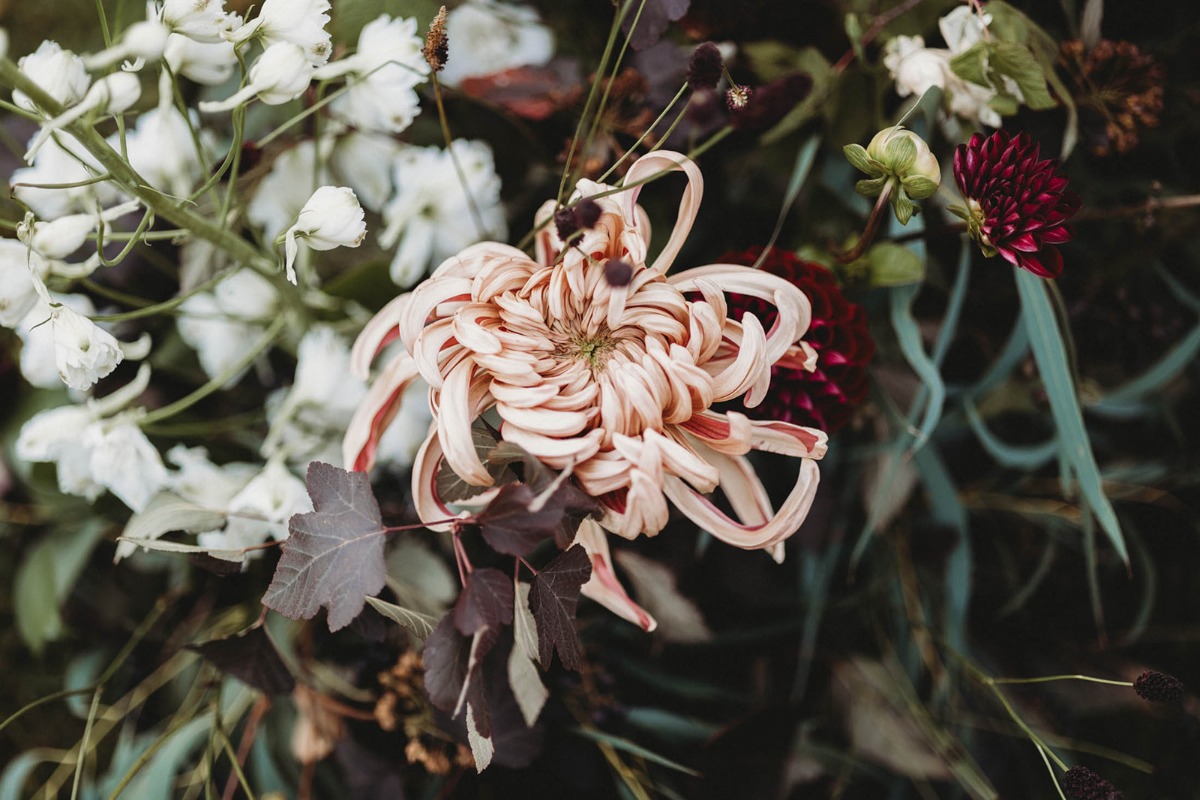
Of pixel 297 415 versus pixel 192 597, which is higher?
pixel 297 415

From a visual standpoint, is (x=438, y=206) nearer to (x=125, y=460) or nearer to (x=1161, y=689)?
(x=125, y=460)

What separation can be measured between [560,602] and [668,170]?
156 millimetres

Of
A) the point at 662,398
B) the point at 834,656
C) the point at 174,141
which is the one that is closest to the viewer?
the point at 662,398

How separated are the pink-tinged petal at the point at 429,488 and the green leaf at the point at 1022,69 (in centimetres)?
28

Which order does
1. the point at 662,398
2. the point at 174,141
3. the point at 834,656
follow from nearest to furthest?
the point at 662,398 < the point at 174,141 < the point at 834,656

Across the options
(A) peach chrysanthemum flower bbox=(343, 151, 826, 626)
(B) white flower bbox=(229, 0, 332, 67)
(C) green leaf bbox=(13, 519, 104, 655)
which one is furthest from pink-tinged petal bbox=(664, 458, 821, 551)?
(C) green leaf bbox=(13, 519, 104, 655)

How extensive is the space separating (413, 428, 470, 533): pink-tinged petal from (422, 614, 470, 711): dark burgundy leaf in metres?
0.03

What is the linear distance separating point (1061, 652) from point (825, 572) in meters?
0.20

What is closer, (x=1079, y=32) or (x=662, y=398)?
(x=662, y=398)

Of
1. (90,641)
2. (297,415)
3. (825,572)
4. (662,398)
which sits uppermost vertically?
(662,398)

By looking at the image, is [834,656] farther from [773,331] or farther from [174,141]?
[174,141]

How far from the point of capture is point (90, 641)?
22.3 inches

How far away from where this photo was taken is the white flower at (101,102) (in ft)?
0.76

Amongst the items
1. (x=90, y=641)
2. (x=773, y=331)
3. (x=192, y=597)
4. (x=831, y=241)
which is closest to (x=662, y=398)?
(x=773, y=331)
